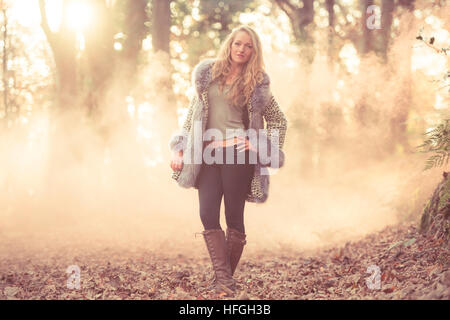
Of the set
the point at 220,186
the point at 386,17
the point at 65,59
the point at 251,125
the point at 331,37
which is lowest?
the point at 220,186

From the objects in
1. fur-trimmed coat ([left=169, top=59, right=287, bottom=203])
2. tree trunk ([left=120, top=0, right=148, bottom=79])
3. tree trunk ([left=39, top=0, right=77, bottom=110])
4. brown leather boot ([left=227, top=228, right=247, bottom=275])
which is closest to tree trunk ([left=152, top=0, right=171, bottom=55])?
tree trunk ([left=120, top=0, right=148, bottom=79])

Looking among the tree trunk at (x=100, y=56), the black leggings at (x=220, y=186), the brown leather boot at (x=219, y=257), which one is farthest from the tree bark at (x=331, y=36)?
the brown leather boot at (x=219, y=257)

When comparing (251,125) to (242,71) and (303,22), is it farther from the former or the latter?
(303,22)

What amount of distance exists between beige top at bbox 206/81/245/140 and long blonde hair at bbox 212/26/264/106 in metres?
0.06

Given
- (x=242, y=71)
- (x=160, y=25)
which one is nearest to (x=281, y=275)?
(x=242, y=71)

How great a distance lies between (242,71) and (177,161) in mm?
916

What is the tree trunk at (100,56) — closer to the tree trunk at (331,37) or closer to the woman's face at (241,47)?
the tree trunk at (331,37)

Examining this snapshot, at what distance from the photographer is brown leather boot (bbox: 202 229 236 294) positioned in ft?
13.8

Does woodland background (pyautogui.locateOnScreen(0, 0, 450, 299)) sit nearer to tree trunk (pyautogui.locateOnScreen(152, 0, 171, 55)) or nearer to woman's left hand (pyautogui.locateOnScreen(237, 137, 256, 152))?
tree trunk (pyautogui.locateOnScreen(152, 0, 171, 55))

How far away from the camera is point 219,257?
424 cm

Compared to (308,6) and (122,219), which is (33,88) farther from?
(308,6)

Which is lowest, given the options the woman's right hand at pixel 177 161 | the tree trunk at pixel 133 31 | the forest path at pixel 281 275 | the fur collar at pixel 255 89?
the forest path at pixel 281 275

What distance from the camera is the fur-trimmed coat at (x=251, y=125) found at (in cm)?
428
